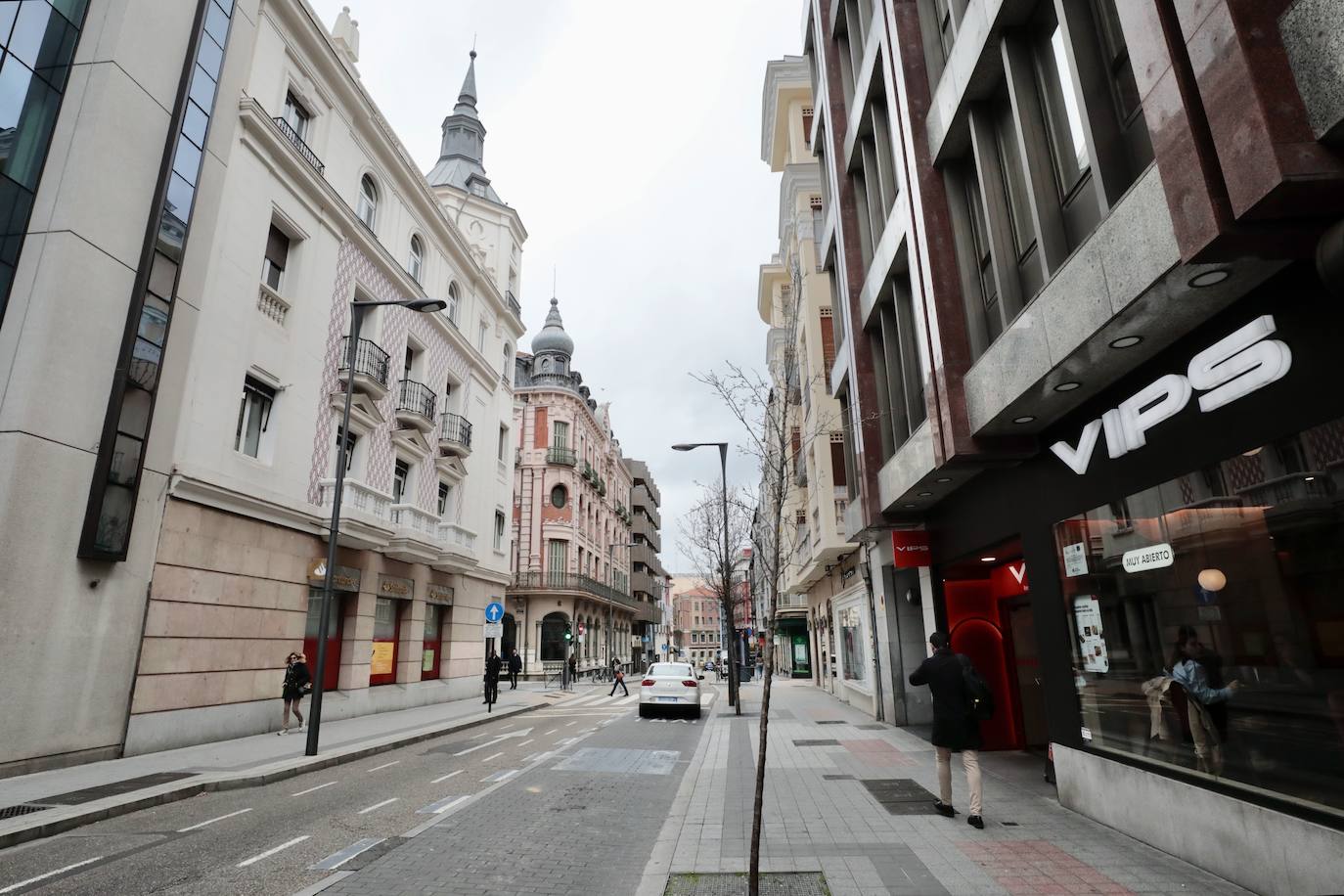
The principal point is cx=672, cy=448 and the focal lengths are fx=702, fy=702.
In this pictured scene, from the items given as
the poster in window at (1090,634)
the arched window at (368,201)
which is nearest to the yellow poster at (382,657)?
the arched window at (368,201)

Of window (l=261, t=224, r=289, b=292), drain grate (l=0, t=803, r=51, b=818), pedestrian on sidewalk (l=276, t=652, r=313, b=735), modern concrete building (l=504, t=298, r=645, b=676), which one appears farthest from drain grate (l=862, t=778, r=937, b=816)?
modern concrete building (l=504, t=298, r=645, b=676)

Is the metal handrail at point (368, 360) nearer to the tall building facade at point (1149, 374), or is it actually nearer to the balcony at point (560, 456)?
the tall building facade at point (1149, 374)

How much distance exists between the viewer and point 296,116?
704 inches

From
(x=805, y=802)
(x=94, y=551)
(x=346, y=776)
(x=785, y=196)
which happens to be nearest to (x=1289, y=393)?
(x=805, y=802)

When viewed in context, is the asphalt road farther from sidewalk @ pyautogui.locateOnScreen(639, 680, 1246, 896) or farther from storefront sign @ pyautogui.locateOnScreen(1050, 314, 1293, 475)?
storefront sign @ pyautogui.locateOnScreen(1050, 314, 1293, 475)

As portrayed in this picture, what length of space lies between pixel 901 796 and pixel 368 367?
17.0 m

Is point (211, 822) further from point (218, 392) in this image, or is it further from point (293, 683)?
point (218, 392)

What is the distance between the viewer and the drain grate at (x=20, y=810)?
7.57 meters

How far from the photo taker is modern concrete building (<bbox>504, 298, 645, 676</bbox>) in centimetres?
4588

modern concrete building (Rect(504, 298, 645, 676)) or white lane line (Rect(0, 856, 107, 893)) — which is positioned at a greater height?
modern concrete building (Rect(504, 298, 645, 676))

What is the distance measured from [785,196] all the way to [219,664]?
939 inches

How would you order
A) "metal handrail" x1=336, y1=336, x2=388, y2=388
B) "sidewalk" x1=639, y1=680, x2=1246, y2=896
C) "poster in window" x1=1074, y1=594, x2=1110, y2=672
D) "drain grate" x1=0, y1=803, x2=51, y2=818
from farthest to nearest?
1. "metal handrail" x1=336, y1=336, x2=388, y2=388
2. "drain grate" x1=0, y1=803, x2=51, y2=818
3. "poster in window" x1=1074, y1=594, x2=1110, y2=672
4. "sidewalk" x1=639, y1=680, x2=1246, y2=896

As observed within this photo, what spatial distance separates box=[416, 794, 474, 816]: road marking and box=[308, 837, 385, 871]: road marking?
1.16m

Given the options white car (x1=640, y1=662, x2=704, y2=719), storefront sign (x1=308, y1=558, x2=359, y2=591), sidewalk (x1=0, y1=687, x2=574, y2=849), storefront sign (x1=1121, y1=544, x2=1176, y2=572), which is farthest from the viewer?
white car (x1=640, y1=662, x2=704, y2=719)
